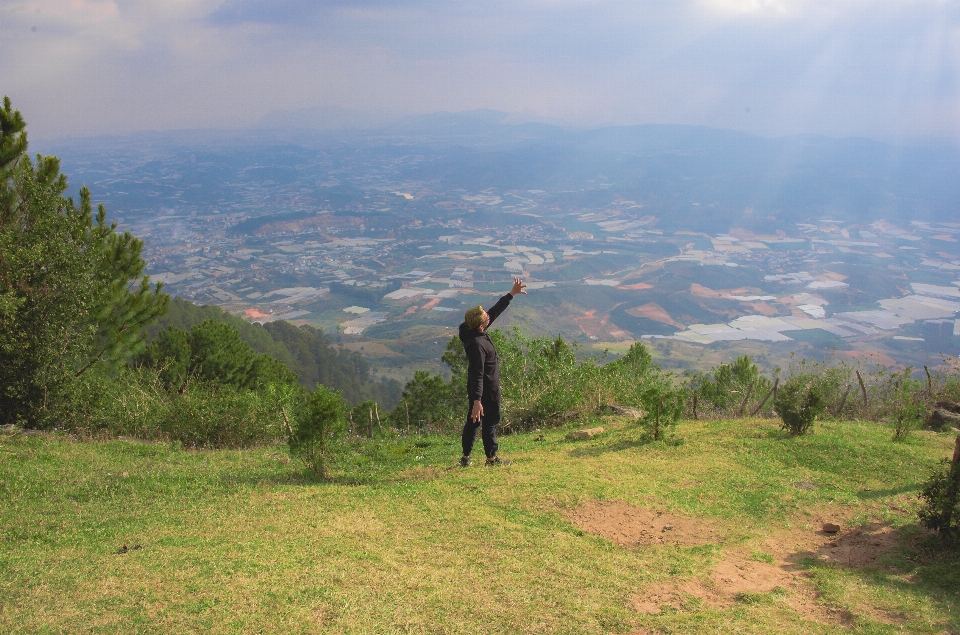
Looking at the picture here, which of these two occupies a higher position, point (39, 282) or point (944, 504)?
point (39, 282)

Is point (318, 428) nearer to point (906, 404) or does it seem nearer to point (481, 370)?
point (481, 370)

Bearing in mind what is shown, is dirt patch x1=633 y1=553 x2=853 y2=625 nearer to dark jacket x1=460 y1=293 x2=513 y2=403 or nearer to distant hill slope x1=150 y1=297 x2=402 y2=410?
dark jacket x1=460 y1=293 x2=513 y2=403

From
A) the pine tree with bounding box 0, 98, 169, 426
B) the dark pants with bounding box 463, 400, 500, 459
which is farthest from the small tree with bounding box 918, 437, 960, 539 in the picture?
the pine tree with bounding box 0, 98, 169, 426

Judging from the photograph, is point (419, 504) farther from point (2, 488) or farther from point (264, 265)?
point (264, 265)

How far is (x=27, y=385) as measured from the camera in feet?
32.1

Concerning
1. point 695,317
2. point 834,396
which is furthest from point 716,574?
point 695,317

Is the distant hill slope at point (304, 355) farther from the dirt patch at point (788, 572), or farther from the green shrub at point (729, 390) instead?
the dirt patch at point (788, 572)

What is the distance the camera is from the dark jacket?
695 cm

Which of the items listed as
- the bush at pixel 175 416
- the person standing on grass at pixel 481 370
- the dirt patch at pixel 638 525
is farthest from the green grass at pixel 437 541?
the bush at pixel 175 416

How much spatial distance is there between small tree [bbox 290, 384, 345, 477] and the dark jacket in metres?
1.68

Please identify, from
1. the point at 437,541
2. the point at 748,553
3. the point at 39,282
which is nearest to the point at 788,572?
the point at 748,553

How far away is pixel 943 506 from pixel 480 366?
15.1 ft

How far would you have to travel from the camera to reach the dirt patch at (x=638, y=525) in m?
5.64

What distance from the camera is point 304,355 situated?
49.9 metres
